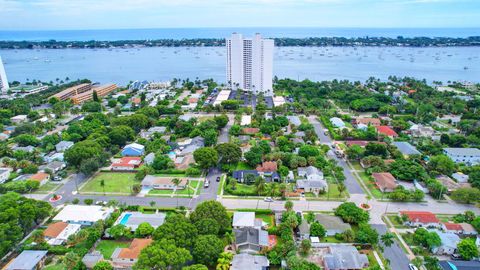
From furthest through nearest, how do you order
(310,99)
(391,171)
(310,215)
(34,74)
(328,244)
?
(34,74), (310,99), (391,171), (310,215), (328,244)

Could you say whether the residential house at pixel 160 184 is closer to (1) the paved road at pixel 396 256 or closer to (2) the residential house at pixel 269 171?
(2) the residential house at pixel 269 171

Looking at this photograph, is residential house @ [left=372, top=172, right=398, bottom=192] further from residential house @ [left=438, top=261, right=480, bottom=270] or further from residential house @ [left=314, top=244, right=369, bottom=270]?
residential house @ [left=314, top=244, right=369, bottom=270]

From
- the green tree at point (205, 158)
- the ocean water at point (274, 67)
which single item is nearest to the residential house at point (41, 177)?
the green tree at point (205, 158)

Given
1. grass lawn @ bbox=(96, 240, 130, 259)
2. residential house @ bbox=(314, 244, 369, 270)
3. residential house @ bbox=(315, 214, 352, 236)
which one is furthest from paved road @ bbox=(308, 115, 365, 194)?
grass lawn @ bbox=(96, 240, 130, 259)

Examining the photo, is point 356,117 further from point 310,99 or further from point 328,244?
point 328,244

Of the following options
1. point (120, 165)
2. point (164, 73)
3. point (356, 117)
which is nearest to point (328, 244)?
point (120, 165)

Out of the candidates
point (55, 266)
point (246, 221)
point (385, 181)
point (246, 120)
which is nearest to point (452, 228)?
point (385, 181)

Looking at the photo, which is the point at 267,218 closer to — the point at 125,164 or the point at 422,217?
the point at 422,217
